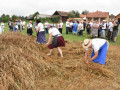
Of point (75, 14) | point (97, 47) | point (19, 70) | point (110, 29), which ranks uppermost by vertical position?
point (75, 14)

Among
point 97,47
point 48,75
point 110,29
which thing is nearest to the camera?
point 97,47

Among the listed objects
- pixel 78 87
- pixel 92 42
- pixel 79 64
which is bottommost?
pixel 78 87

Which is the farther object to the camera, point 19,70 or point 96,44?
point 96,44

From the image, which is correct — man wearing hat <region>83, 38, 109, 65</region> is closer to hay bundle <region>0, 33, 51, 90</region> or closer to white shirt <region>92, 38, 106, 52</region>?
white shirt <region>92, 38, 106, 52</region>

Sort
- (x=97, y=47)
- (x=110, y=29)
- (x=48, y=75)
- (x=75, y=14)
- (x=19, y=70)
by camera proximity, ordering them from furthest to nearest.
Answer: (x=75, y=14) < (x=110, y=29) < (x=48, y=75) < (x=97, y=47) < (x=19, y=70)

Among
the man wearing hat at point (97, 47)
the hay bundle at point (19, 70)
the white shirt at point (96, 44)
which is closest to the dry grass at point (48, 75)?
the hay bundle at point (19, 70)

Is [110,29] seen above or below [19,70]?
above

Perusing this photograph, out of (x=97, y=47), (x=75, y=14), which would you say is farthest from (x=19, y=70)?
(x=75, y=14)

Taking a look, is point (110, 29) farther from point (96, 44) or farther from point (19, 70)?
point (19, 70)

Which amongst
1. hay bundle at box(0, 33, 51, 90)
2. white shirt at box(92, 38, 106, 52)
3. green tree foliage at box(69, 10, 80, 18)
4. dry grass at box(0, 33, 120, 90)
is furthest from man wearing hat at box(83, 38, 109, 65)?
green tree foliage at box(69, 10, 80, 18)

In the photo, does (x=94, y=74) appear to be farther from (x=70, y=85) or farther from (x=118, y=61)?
(x=118, y=61)

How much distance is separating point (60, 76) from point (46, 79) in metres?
0.39

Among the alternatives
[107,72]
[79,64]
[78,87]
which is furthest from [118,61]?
[78,87]

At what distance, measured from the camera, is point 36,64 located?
11.5ft
